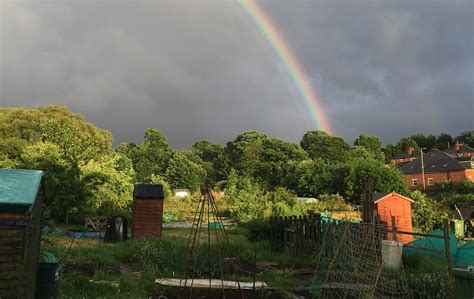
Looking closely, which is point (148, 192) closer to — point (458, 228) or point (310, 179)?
point (458, 228)

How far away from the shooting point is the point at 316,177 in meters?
47.2

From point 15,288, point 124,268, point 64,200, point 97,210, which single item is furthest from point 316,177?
point 15,288

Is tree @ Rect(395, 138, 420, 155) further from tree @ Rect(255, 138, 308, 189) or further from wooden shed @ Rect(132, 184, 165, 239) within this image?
wooden shed @ Rect(132, 184, 165, 239)

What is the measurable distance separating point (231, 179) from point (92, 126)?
23.4 m

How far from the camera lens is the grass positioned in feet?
24.6

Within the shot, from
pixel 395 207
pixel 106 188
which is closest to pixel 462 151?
pixel 395 207

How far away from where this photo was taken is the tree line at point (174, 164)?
71.1 feet

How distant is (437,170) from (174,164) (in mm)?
37173

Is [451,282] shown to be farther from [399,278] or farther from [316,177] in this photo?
[316,177]

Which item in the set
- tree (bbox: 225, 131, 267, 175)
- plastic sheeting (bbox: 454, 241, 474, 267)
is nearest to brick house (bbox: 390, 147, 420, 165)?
tree (bbox: 225, 131, 267, 175)

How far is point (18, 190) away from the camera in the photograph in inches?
225

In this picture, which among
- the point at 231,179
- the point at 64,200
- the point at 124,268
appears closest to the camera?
the point at 124,268

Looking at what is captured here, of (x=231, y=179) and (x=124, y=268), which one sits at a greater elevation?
(x=231, y=179)

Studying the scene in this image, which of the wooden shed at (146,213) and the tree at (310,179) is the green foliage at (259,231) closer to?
the wooden shed at (146,213)
